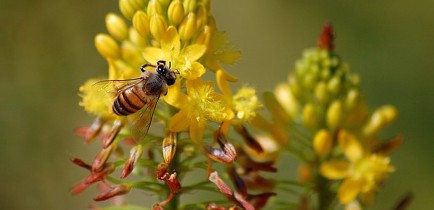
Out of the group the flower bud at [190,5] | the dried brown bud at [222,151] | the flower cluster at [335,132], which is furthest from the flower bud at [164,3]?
the flower cluster at [335,132]

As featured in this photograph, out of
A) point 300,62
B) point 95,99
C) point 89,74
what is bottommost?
point 95,99

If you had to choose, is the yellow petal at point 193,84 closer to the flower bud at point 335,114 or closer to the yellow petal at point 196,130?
the yellow petal at point 196,130

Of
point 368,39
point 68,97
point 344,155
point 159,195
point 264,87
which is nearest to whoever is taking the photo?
point 159,195

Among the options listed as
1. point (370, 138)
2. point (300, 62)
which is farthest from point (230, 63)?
point (370, 138)

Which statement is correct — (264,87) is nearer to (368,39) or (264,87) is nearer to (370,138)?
(368,39)

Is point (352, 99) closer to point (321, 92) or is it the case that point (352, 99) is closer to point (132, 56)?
point (321, 92)
